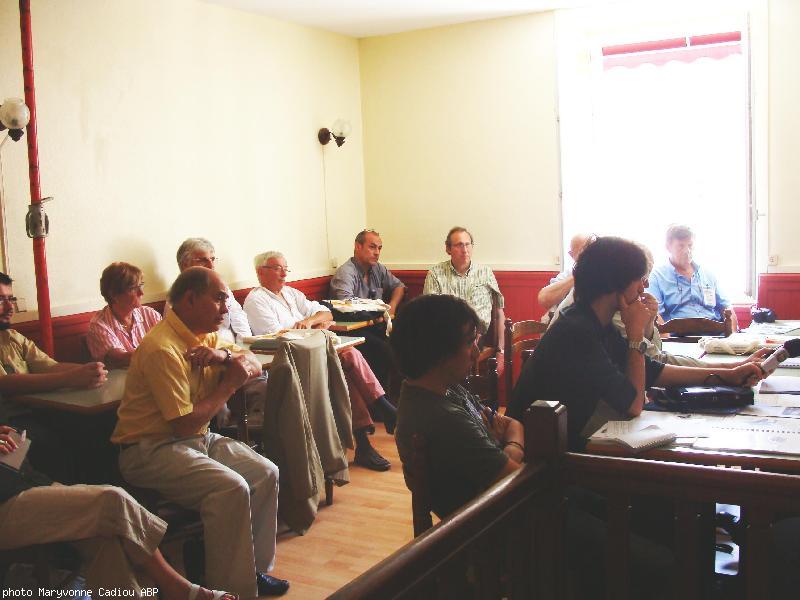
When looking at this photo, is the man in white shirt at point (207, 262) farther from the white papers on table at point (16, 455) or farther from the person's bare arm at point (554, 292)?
the person's bare arm at point (554, 292)

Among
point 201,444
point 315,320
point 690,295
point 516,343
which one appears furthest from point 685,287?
point 201,444

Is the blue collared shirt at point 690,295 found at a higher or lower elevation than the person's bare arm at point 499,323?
higher

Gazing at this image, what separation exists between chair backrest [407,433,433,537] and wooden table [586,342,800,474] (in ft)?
1.91

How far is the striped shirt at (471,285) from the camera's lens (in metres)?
5.98

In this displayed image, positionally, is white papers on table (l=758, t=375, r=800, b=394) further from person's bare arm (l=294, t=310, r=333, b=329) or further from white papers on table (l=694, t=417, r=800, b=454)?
person's bare arm (l=294, t=310, r=333, b=329)

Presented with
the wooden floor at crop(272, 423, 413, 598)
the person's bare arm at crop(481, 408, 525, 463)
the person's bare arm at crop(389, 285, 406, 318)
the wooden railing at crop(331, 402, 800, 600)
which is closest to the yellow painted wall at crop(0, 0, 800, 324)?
the person's bare arm at crop(389, 285, 406, 318)

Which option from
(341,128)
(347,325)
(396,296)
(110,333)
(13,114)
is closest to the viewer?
(13,114)

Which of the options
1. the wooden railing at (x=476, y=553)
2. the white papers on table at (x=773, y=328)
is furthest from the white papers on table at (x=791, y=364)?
the wooden railing at (x=476, y=553)

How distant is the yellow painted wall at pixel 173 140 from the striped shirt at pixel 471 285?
901 mm

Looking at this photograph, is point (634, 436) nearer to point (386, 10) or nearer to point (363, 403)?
point (363, 403)

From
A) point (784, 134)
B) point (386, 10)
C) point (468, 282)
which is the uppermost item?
point (386, 10)

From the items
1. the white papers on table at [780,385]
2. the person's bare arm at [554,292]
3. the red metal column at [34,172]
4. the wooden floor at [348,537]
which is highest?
the red metal column at [34,172]

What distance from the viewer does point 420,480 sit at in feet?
6.22

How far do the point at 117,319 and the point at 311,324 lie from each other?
137 centimetres
